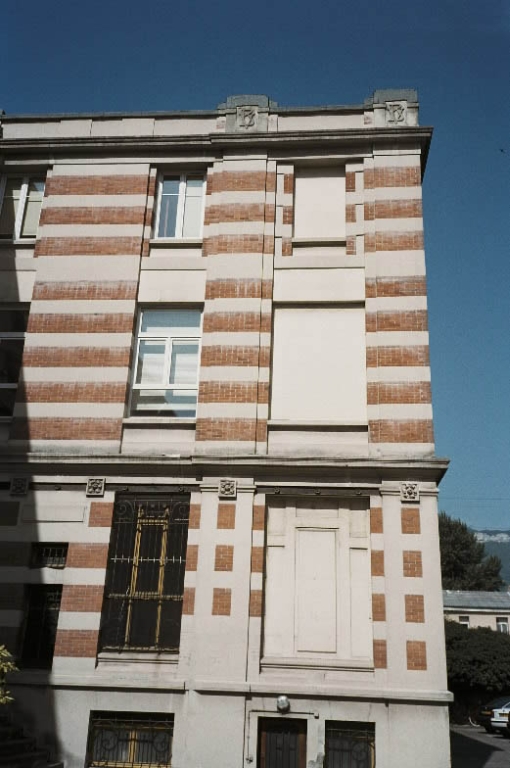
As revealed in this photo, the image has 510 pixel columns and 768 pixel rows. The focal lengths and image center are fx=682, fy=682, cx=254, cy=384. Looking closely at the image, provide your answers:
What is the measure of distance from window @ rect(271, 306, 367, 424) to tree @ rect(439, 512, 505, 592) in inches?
2182

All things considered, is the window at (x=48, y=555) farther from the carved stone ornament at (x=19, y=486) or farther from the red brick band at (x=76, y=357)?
the red brick band at (x=76, y=357)

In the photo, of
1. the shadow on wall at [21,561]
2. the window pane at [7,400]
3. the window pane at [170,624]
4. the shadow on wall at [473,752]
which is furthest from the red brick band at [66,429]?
the shadow on wall at [473,752]

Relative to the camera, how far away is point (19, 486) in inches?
503

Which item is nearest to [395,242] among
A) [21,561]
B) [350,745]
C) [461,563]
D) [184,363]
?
[184,363]

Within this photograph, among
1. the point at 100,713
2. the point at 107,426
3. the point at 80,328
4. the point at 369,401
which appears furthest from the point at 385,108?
the point at 100,713

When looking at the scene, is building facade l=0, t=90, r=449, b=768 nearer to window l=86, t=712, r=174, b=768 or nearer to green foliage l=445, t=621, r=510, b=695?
window l=86, t=712, r=174, b=768

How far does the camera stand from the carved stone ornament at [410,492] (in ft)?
39.3

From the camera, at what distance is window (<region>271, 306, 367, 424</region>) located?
513 inches

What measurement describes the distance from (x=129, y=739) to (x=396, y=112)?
13.4m

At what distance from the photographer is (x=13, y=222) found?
15.2 meters

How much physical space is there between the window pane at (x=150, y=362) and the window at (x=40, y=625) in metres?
4.23

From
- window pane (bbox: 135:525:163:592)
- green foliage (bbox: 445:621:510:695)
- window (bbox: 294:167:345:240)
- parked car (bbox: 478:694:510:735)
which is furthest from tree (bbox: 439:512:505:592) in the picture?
window pane (bbox: 135:525:163:592)

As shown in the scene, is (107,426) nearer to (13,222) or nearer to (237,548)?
(237,548)

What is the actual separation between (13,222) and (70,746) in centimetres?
1063
